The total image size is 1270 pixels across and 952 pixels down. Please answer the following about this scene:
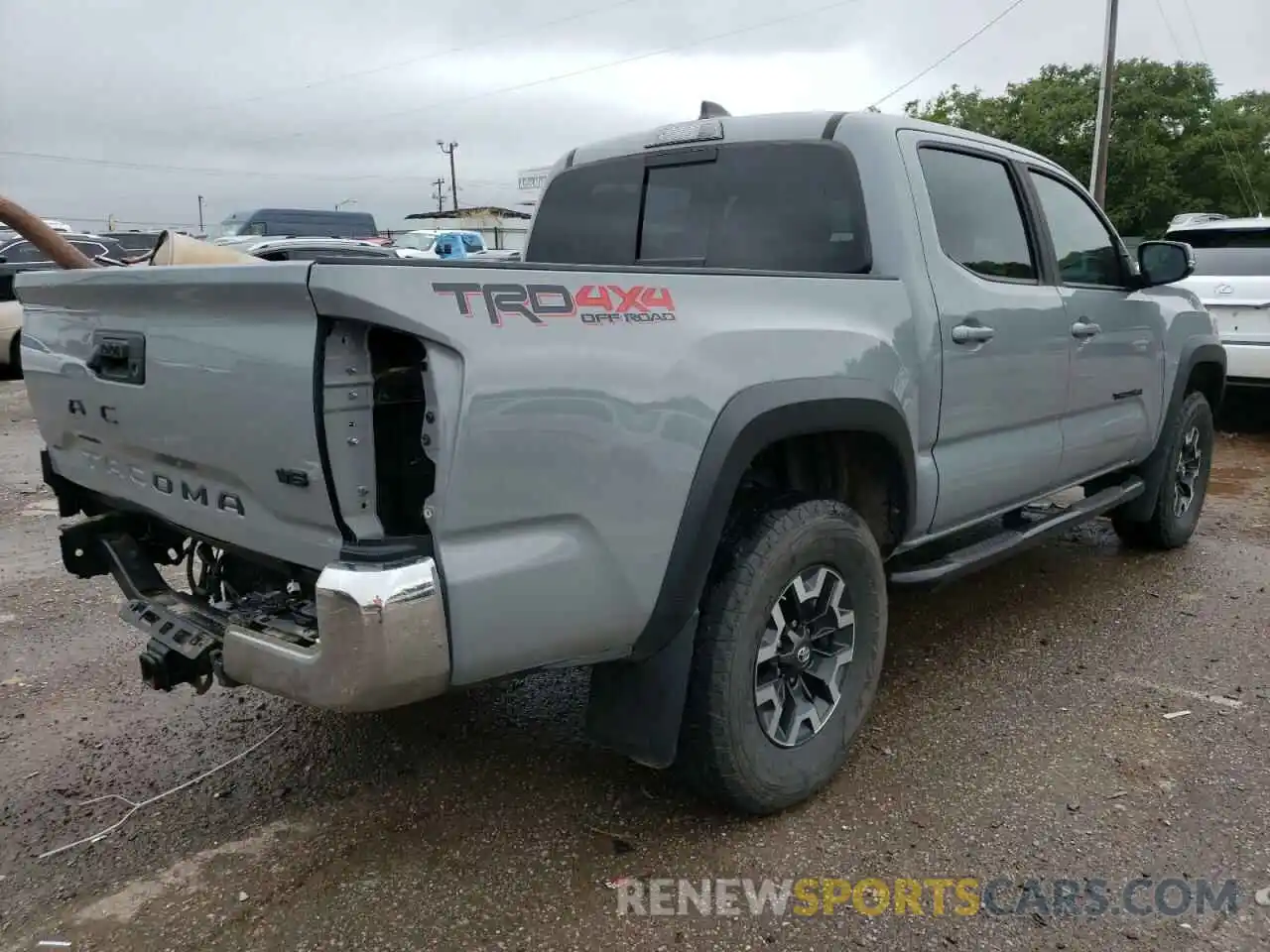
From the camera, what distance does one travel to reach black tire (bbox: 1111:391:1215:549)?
16.8 feet

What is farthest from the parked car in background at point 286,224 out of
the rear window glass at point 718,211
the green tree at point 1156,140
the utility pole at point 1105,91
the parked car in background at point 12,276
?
the green tree at point 1156,140

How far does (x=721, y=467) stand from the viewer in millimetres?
2469

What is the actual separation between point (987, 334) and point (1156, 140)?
37.3 metres

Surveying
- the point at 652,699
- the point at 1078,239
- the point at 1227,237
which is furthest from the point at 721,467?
the point at 1227,237

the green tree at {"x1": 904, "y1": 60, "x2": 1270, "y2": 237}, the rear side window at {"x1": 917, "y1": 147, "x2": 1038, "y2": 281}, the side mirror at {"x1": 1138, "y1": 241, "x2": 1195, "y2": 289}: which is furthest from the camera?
the green tree at {"x1": 904, "y1": 60, "x2": 1270, "y2": 237}

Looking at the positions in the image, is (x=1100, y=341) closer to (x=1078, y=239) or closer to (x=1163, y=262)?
(x=1078, y=239)

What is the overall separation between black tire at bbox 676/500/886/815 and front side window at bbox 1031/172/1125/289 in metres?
1.94

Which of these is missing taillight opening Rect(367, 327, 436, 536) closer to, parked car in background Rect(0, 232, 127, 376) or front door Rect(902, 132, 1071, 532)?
front door Rect(902, 132, 1071, 532)

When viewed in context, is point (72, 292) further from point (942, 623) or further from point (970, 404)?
point (942, 623)

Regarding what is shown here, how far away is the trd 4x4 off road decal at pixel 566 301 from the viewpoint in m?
2.04

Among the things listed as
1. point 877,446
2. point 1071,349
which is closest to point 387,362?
point 877,446

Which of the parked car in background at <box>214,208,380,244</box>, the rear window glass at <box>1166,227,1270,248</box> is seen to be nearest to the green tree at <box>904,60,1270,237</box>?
the parked car in background at <box>214,208,380,244</box>

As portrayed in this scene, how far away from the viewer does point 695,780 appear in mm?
2719

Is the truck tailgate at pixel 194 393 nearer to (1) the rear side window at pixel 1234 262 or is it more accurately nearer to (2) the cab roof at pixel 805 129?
(2) the cab roof at pixel 805 129
